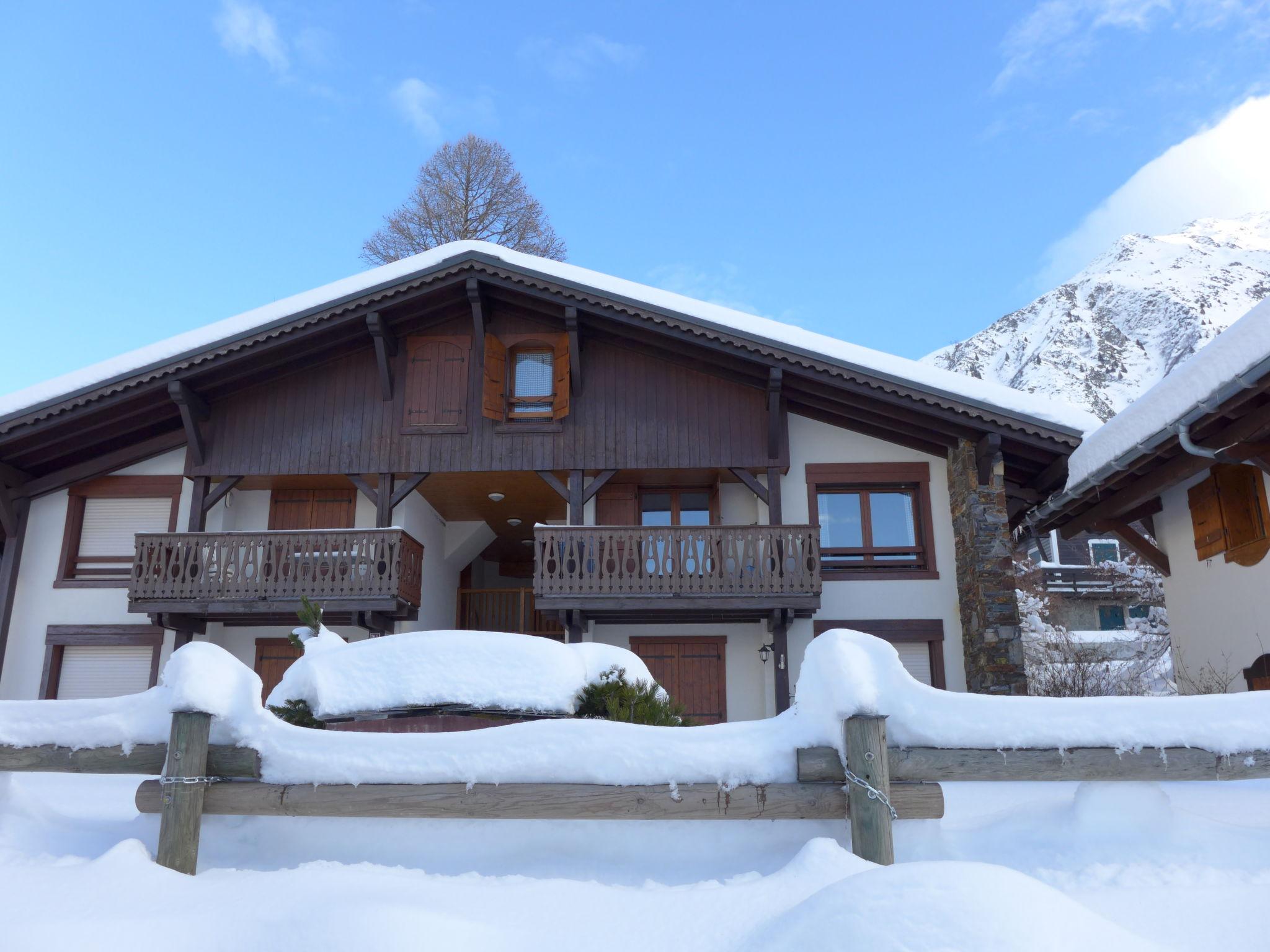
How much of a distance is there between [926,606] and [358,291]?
30.4ft

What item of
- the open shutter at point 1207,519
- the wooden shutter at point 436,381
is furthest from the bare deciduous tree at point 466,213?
the open shutter at point 1207,519

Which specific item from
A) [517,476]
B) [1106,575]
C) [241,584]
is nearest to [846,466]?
[517,476]

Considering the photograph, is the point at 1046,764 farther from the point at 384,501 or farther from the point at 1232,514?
the point at 384,501

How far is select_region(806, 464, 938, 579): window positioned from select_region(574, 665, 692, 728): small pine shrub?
8.04 meters

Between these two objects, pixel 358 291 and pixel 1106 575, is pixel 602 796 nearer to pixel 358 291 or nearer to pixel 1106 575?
pixel 358 291

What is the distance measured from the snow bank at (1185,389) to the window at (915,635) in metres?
3.13

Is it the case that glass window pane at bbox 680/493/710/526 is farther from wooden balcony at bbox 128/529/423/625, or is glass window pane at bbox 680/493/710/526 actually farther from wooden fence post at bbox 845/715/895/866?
wooden fence post at bbox 845/715/895/866

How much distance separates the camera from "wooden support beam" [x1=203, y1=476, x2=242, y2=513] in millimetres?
15117

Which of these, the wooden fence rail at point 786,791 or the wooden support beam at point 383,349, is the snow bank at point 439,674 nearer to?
the wooden fence rail at point 786,791

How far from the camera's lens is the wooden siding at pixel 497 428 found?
15.0 meters

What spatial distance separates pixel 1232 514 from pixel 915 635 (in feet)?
16.7

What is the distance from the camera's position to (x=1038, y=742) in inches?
177

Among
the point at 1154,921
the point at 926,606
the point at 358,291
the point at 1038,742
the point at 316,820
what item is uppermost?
the point at 358,291

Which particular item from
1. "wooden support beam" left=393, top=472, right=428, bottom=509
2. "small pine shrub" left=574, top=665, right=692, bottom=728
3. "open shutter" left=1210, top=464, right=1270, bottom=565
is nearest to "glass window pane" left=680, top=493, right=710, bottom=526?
"wooden support beam" left=393, top=472, right=428, bottom=509
